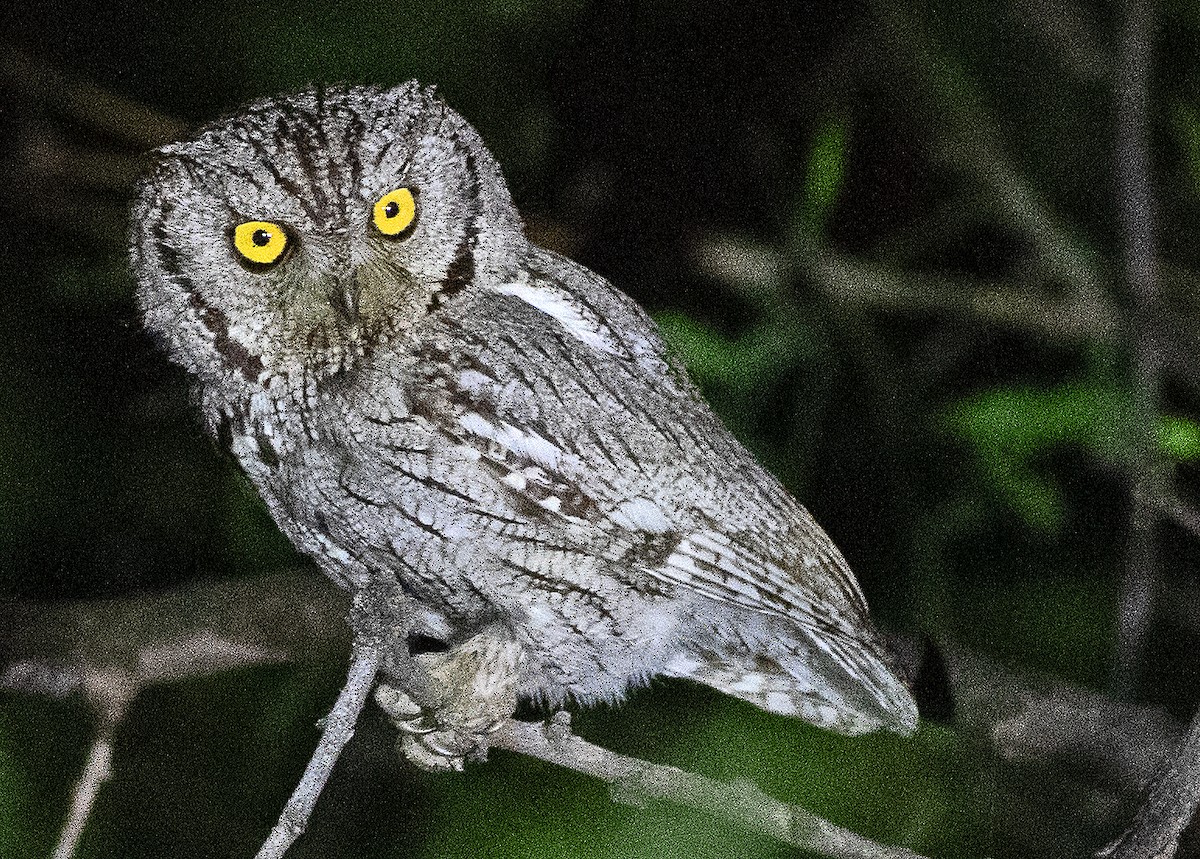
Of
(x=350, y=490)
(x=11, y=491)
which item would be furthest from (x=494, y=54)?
(x=11, y=491)

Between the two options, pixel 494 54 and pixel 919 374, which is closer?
pixel 494 54

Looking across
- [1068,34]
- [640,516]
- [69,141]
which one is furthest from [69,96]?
[1068,34]

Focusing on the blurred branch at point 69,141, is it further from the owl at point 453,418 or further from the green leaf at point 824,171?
the green leaf at point 824,171

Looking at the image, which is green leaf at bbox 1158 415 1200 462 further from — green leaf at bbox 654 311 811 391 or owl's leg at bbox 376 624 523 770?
owl's leg at bbox 376 624 523 770

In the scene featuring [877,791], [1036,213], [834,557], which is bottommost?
[877,791]

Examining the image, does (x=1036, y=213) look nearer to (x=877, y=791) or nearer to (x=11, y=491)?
(x=877, y=791)

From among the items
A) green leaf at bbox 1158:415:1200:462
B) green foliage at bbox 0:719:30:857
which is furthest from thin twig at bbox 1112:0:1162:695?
green foliage at bbox 0:719:30:857
